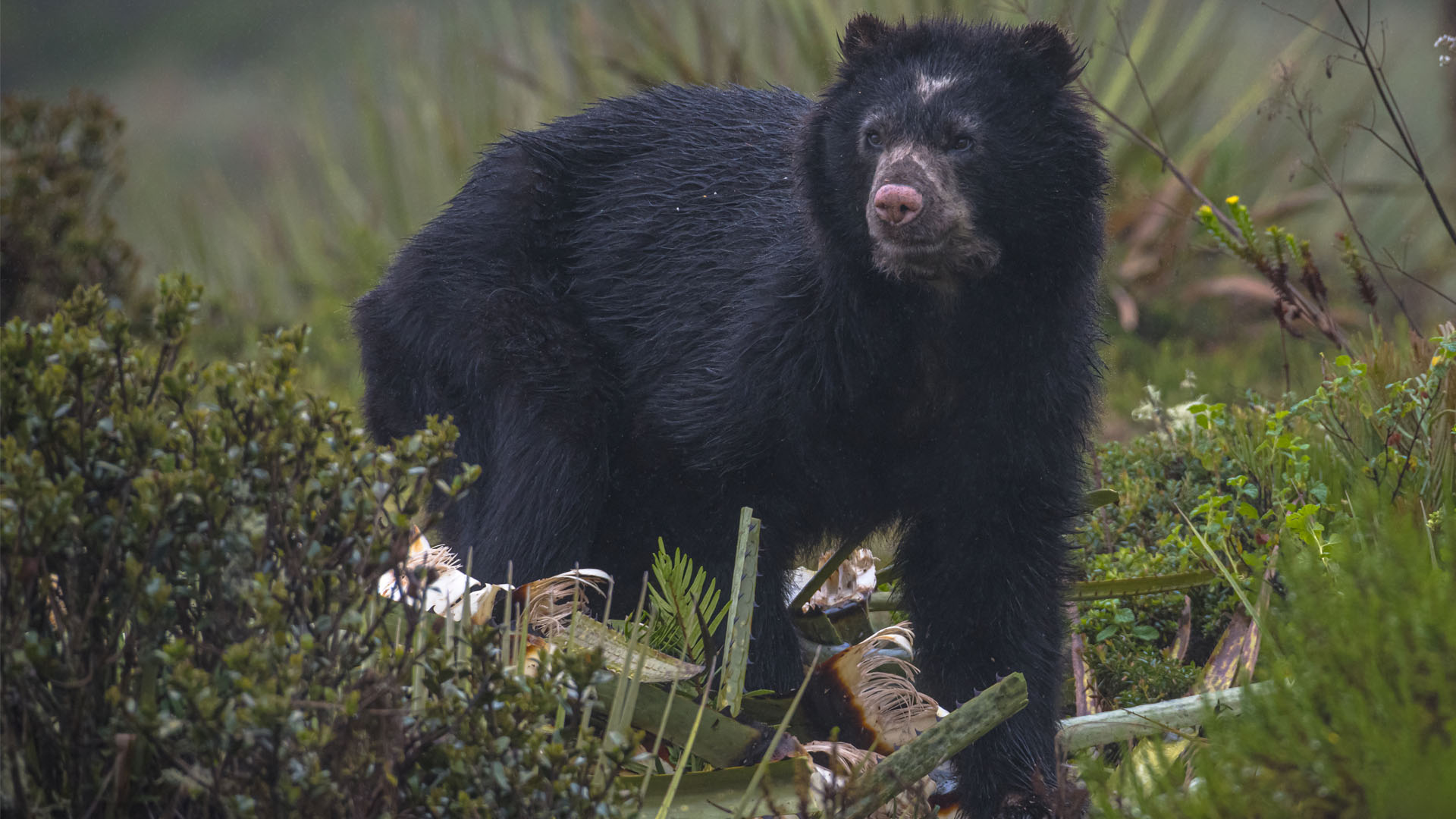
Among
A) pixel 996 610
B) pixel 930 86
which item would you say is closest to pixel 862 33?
pixel 930 86

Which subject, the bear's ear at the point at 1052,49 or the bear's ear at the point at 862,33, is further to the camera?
the bear's ear at the point at 862,33

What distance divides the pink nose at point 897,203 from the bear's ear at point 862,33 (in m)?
0.61

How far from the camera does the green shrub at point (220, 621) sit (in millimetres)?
1612

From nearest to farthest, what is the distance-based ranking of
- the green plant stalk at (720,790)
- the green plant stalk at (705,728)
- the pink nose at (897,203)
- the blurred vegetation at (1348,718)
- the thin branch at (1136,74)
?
the blurred vegetation at (1348,718) < the green plant stalk at (720,790) < the green plant stalk at (705,728) < the pink nose at (897,203) < the thin branch at (1136,74)

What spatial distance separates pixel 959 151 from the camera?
321 cm

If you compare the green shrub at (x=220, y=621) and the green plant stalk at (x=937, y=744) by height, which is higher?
the green shrub at (x=220, y=621)

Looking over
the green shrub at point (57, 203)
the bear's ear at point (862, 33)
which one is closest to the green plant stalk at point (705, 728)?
the bear's ear at point (862, 33)

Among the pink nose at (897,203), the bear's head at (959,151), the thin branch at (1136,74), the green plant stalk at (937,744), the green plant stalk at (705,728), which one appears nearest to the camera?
the green plant stalk at (937,744)

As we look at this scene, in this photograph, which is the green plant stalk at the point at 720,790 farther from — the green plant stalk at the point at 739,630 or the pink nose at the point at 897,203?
the pink nose at the point at 897,203

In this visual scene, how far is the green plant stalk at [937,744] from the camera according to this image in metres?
2.14

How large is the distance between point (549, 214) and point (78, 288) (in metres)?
2.24

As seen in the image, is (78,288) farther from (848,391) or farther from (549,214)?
(549,214)

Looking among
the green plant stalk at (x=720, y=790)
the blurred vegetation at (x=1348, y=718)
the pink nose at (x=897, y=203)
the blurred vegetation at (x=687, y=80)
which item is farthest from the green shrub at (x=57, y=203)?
the blurred vegetation at (x=1348, y=718)

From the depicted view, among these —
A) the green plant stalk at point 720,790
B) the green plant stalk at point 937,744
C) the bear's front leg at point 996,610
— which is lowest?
the bear's front leg at point 996,610
